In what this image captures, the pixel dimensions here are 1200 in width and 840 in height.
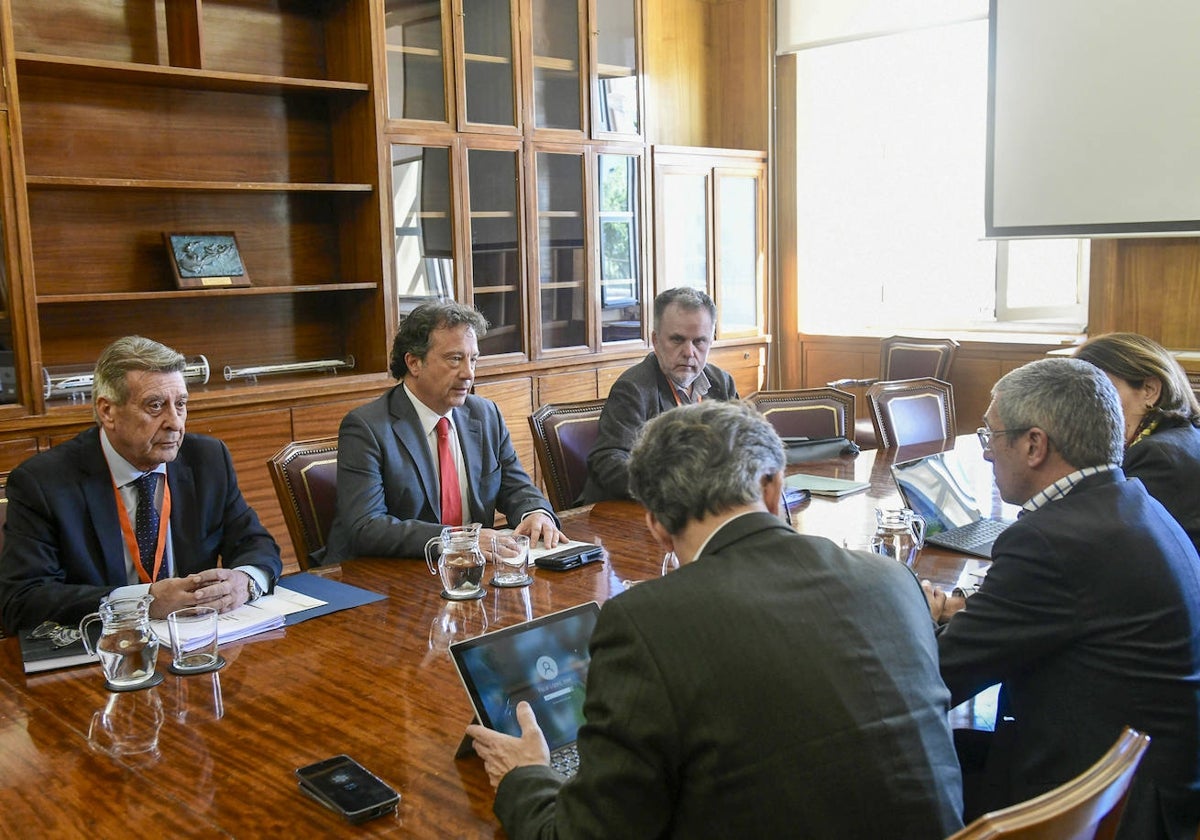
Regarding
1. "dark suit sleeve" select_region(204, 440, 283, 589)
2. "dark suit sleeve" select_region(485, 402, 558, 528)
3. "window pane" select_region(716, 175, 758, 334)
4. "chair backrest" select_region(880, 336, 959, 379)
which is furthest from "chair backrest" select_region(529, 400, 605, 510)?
"window pane" select_region(716, 175, 758, 334)

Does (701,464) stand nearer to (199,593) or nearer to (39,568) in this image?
(199,593)

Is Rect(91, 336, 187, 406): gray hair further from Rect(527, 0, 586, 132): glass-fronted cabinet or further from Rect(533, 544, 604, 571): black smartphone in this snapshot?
Rect(527, 0, 586, 132): glass-fronted cabinet

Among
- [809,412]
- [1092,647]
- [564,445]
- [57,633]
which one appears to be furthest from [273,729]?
[809,412]

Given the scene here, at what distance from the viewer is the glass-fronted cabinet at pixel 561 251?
5.50 meters

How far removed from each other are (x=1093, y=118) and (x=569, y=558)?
413 centimetres

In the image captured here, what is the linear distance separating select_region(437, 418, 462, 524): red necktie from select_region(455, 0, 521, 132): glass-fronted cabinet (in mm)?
2493

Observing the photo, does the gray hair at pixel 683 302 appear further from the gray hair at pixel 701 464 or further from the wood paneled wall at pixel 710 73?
the wood paneled wall at pixel 710 73

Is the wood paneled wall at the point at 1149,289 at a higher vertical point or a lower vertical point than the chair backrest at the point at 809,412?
higher

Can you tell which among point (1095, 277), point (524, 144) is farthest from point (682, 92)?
point (1095, 277)

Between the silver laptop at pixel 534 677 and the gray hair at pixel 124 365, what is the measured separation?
1212 mm

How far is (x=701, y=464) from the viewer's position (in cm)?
130

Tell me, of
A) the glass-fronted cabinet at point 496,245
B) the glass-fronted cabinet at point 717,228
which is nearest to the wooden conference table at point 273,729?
the glass-fronted cabinet at point 496,245

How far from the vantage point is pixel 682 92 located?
6602mm

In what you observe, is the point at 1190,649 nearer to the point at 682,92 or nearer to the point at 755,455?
the point at 755,455
